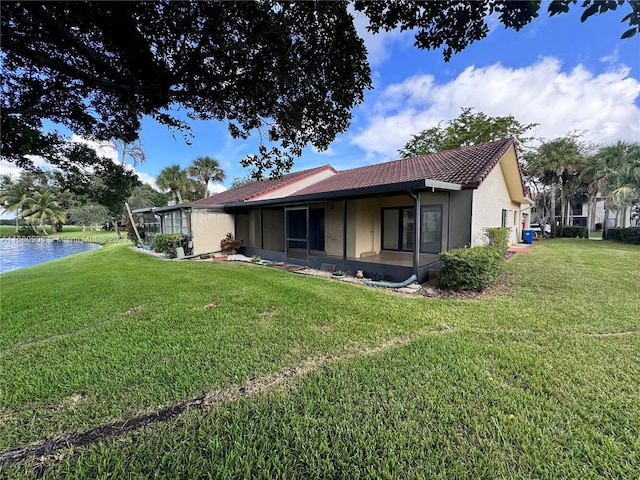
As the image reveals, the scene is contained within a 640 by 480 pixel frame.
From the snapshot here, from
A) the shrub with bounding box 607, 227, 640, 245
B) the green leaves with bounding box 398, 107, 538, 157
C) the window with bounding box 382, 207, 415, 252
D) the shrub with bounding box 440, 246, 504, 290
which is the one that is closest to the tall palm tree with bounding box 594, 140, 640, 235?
the shrub with bounding box 607, 227, 640, 245

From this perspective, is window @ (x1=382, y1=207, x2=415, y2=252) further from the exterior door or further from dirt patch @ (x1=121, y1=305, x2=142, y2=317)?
dirt patch @ (x1=121, y1=305, x2=142, y2=317)

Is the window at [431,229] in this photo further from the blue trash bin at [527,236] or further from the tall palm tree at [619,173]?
the tall palm tree at [619,173]

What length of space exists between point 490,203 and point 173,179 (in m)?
32.3

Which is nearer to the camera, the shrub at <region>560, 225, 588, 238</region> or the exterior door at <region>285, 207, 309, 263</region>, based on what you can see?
the exterior door at <region>285, 207, 309, 263</region>

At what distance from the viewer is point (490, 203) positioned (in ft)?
33.9

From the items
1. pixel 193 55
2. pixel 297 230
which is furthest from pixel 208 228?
pixel 193 55

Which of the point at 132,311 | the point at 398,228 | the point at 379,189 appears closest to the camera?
the point at 132,311

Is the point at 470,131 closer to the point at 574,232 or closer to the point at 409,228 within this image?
the point at 574,232

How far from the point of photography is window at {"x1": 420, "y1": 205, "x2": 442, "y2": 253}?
916cm

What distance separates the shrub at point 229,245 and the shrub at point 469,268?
34.3ft

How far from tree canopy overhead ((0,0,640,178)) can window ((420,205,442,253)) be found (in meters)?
6.10

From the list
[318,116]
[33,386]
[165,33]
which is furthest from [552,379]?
[165,33]

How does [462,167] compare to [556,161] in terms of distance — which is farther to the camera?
[556,161]

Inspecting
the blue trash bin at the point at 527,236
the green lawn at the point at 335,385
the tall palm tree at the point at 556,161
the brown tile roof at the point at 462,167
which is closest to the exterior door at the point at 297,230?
the brown tile roof at the point at 462,167
